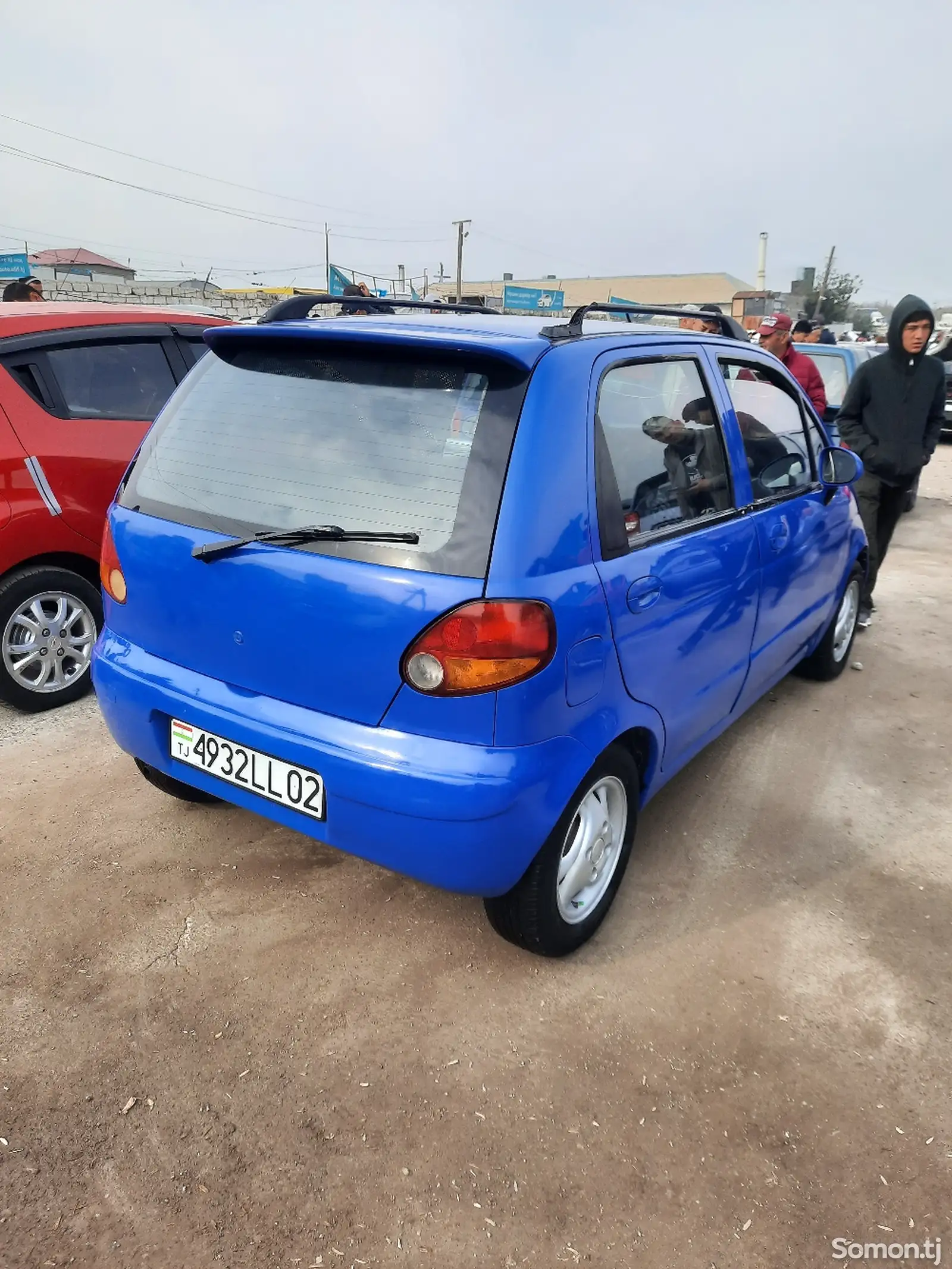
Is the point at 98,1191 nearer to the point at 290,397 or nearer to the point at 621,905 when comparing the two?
the point at 621,905

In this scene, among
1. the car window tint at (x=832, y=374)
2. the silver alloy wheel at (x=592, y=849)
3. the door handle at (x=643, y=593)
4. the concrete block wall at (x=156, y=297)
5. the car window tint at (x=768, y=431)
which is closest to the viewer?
the door handle at (x=643, y=593)

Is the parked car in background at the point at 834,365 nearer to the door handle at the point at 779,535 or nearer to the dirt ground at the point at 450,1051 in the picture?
the door handle at the point at 779,535

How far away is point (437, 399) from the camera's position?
2086 millimetres

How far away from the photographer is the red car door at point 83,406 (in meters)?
3.81

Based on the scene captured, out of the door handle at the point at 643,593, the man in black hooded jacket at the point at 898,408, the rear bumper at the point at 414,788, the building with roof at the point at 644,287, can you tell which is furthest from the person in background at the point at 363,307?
the building with roof at the point at 644,287

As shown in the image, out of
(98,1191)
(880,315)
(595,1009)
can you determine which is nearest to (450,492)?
(595,1009)

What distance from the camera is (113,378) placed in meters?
4.26

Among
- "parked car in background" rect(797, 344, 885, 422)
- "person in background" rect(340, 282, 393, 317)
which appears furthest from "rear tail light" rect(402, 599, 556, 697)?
"parked car in background" rect(797, 344, 885, 422)

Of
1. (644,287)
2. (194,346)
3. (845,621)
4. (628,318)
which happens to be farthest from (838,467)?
(644,287)

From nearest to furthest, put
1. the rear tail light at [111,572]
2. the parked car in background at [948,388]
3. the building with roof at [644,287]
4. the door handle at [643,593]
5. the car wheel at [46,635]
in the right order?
the door handle at [643,593] → the rear tail light at [111,572] → the car wheel at [46,635] → the parked car in background at [948,388] → the building with roof at [644,287]

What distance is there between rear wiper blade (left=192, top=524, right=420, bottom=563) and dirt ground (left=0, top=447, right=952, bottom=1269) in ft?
3.82

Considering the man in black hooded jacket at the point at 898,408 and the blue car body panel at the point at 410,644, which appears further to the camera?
the man in black hooded jacket at the point at 898,408

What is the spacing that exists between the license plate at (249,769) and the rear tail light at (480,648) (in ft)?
1.40

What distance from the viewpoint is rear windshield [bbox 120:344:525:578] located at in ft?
6.50
